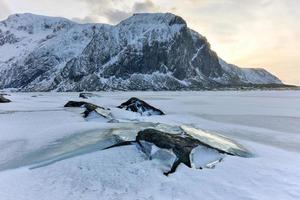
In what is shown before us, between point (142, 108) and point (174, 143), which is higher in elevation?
point (174, 143)

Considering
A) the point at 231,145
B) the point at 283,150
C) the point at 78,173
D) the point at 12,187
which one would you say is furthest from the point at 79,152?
the point at 283,150

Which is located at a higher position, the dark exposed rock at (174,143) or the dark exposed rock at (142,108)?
the dark exposed rock at (174,143)

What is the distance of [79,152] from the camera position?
58.2 ft

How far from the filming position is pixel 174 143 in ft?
55.2

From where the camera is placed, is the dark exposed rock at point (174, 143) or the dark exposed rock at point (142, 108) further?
the dark exposed rock at point (142, 108)

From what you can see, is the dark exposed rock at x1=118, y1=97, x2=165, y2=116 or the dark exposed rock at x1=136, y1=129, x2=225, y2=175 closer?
the dark exposed rock at x1=136, y1=129, x2=225, y2=175

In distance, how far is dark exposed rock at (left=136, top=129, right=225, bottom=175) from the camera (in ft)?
51.2

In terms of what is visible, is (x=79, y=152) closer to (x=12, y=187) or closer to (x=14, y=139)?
(x=12, y=187)

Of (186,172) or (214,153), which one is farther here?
(214,153)

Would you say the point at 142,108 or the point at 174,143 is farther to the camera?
the point at 142,108

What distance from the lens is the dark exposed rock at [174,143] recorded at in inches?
614

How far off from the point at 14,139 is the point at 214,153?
1171cm

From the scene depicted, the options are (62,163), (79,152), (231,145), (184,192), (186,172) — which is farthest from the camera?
(231,145)

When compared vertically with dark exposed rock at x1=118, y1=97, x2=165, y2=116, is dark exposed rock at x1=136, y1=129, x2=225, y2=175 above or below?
above
